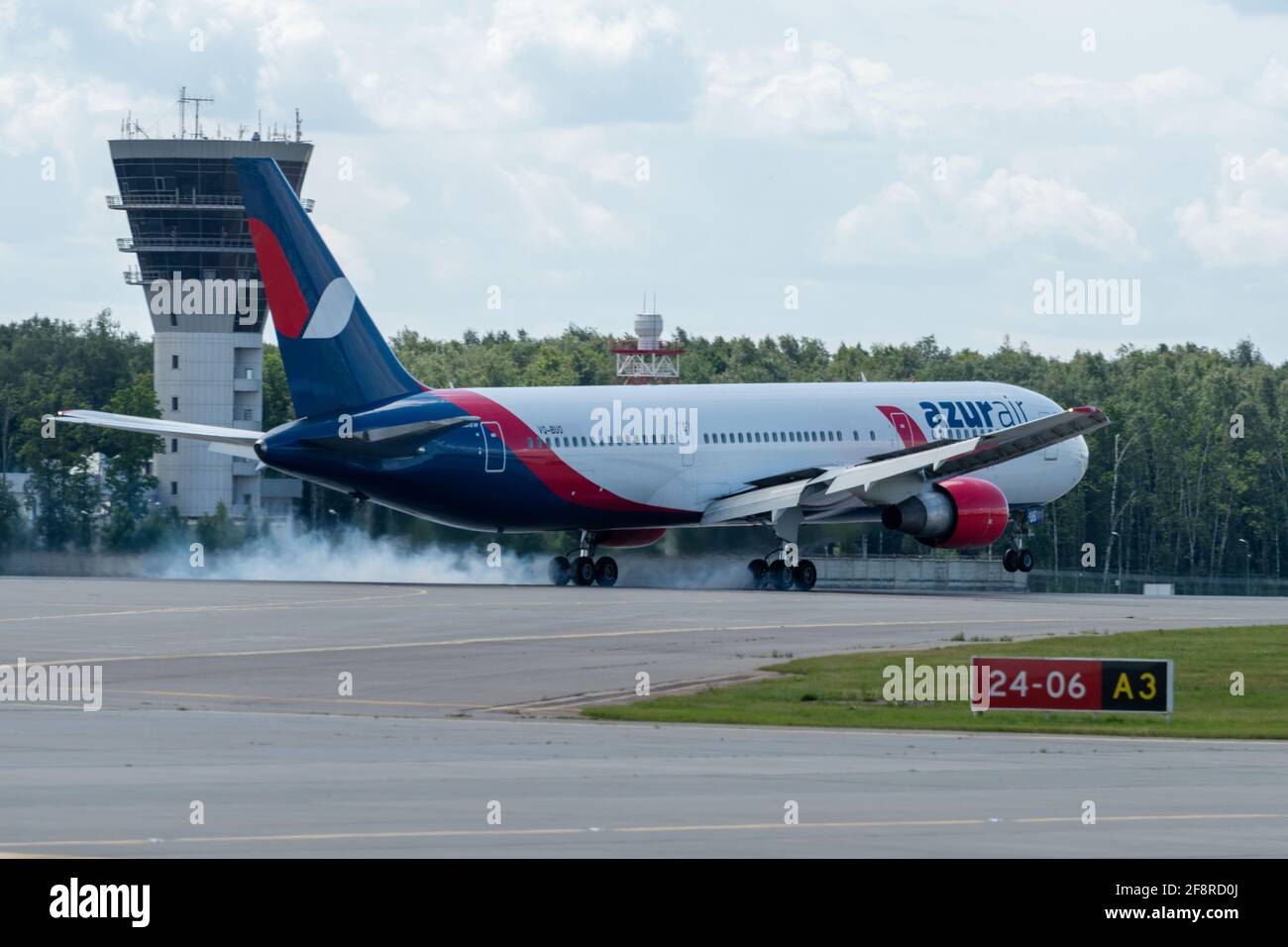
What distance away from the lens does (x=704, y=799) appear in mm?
20109

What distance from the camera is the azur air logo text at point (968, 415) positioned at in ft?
211

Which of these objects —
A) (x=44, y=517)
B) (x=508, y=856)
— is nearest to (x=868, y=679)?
(x=508, y=856)

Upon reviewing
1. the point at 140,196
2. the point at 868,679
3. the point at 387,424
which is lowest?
the point at 868,679

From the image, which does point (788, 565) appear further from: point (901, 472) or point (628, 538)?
point (628, 538)

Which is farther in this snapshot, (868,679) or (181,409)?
(181,409)

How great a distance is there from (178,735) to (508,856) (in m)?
9.99

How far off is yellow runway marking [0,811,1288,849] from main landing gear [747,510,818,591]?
41090 millimetres

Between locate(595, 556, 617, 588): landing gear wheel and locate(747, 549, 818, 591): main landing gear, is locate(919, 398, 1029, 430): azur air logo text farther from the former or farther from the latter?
locate(595, 556, 617, 588): landing gear wheel

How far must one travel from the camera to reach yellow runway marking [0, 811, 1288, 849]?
16781 mm

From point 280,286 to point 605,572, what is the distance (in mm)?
13178

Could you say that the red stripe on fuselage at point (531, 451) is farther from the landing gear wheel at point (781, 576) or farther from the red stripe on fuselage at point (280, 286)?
the landing gear wheel at point (781, 576)

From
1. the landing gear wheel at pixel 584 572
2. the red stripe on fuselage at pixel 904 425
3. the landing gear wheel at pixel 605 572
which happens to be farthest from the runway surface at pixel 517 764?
the red stripe on fuselage at pixel 904 425

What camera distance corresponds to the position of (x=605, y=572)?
62688 mm

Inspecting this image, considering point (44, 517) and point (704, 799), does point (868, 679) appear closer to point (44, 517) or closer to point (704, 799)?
point (704, 799)
